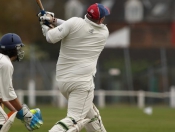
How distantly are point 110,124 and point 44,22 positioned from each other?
24.4 ft

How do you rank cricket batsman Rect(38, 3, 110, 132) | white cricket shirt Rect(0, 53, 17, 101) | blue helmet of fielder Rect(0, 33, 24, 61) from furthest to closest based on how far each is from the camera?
1. cricket batsman Rect(38, 3, 110, 132)
2. blue helmet of fielder Rect(0, 33, 24, 61)
3. white cricket shirt Rect(0, 53, 17, 101)

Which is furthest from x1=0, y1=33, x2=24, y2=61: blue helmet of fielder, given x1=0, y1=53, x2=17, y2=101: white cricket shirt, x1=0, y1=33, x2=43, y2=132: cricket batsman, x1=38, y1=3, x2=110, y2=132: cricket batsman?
x1=38, y1=3, x2=110, y2=132: cricket batsman

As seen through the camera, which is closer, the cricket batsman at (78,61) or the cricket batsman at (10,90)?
the cricket batsman at (10,90)

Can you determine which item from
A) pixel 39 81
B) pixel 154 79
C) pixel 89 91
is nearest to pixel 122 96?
pixel 154 79

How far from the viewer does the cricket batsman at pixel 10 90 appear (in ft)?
32.7

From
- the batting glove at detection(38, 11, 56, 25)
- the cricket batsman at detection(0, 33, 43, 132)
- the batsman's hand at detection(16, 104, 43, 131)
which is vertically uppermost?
the batting glove at detection(38, 11, 56, 25)

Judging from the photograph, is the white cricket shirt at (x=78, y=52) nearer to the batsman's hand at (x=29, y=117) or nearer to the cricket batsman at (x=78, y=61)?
the cricket batsman at (x=78, y=61)

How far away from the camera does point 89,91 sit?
10.9 m

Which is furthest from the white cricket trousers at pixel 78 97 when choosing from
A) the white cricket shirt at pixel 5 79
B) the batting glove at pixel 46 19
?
the white cricket shirt at pixel 5 79

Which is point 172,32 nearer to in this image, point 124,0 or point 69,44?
point 124,0

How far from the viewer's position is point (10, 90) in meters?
10.0

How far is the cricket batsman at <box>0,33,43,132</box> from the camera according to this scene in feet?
32.7

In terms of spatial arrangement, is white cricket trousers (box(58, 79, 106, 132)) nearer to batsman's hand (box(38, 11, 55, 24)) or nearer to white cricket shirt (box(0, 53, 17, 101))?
batsman's hand (box(38, 11, 55, 24))

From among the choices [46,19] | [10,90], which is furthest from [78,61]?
[10,90]
